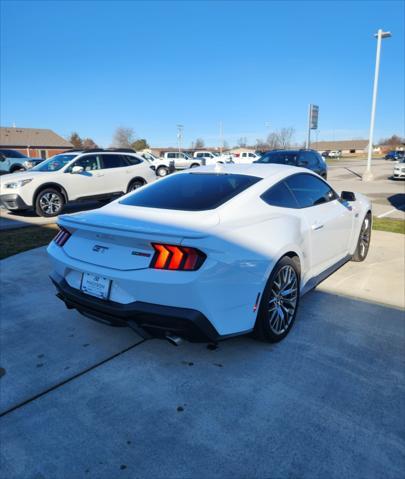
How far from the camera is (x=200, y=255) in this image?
8.13ft

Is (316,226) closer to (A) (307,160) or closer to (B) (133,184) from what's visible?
(B) (133,184)

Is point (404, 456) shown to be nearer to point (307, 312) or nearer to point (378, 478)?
point (378, 478)

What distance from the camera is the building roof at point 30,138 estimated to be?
61.7 m

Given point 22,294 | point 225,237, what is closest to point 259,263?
point 225,237

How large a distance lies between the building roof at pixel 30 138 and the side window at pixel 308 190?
65.7 meters

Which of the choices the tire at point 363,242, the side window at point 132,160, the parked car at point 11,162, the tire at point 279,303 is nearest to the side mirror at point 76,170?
the side window at point 132,160

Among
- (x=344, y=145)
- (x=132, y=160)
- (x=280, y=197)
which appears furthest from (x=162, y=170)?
(x=344, y=145)

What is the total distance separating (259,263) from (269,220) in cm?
53

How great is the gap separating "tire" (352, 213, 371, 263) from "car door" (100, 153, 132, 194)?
6.89 meters

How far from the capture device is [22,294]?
430 cm

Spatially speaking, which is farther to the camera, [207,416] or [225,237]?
[225,237]

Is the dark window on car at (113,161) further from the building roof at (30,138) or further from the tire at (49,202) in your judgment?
the building roof at (30,138)

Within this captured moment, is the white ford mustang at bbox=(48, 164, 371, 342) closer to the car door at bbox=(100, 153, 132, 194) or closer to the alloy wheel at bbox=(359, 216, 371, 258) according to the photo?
the alloy wheel at bbox=(359, 216, 371, 258)

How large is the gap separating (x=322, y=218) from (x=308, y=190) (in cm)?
36
